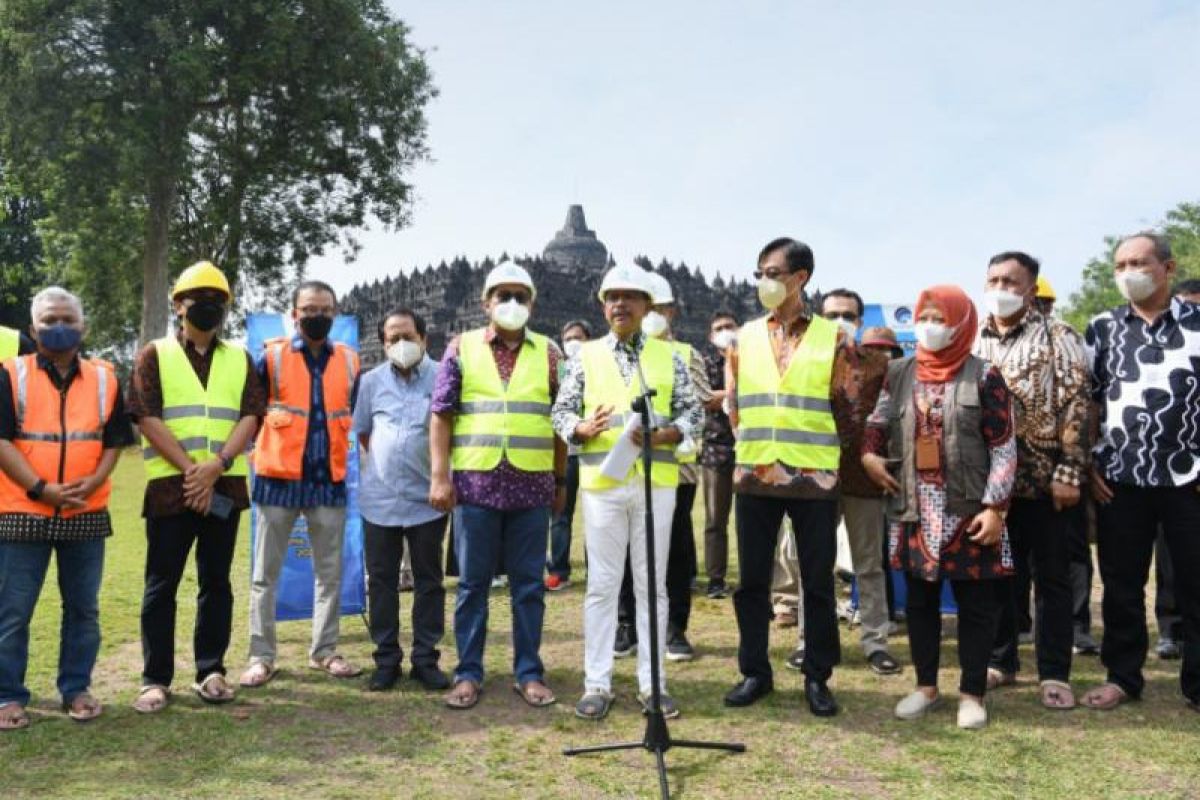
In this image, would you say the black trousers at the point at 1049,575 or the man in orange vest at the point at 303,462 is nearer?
the black trousers at the point at 1049,575

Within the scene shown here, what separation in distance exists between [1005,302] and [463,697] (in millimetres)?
3027

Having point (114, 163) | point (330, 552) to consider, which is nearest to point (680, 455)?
point (330, 552)

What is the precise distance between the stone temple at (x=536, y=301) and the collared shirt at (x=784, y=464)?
42511 millimetres

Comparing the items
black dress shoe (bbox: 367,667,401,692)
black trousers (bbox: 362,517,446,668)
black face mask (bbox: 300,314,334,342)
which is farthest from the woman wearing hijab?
black face mask (bbox: 300,314,334,342)

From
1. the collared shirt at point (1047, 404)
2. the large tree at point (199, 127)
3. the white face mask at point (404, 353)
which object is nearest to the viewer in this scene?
the collared shirt at point (1047, 404)

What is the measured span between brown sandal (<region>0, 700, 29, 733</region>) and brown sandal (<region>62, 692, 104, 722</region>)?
17 cm

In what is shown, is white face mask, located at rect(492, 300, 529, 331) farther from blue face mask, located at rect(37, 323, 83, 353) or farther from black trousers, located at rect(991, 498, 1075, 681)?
black trousers, located at rect(991, 498, 1075, 681)

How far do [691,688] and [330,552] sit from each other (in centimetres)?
196

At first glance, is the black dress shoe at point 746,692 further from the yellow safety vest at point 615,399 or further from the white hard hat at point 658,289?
the white hard hat at point 658,289

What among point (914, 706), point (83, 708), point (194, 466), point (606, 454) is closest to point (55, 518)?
point (194, 466)

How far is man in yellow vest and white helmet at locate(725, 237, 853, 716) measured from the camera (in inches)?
163

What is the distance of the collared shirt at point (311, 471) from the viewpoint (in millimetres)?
4709

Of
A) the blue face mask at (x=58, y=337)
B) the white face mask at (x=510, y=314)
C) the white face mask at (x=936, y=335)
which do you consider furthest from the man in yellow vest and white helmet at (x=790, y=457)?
the blue face mask at (x=58, y=337)

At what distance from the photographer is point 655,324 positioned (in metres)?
5.64
